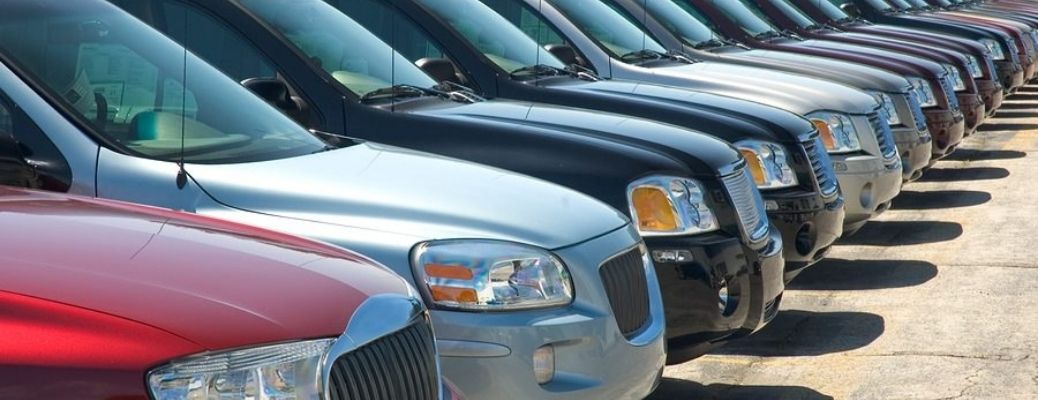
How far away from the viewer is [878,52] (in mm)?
14492

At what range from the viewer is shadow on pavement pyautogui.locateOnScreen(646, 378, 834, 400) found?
7059 mm

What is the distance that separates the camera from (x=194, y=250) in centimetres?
369

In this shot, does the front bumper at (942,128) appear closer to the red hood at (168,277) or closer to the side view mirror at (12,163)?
the side view mirror at (12,163)

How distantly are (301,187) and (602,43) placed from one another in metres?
5.73

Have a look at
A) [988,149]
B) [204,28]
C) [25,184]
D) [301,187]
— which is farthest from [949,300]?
[988,149]

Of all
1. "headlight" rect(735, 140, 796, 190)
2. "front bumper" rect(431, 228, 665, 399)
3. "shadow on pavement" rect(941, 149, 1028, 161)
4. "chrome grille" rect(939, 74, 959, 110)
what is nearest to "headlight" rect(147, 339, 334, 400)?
"front bumper" rect(431, 228, 665, 399)

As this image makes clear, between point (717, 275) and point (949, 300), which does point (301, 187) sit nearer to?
point (717, 275)

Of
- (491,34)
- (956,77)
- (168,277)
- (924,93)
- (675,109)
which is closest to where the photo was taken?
(168,277)

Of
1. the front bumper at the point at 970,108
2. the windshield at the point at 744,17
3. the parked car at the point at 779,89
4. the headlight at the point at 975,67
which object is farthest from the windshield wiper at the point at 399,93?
the headlight at the point at 975,67

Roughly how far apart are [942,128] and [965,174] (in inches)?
82.9

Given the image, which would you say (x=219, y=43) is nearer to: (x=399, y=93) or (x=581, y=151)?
(x=399, y=93)

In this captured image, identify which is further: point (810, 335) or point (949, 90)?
point (949, 90)

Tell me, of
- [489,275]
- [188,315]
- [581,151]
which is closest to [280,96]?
[581,151]

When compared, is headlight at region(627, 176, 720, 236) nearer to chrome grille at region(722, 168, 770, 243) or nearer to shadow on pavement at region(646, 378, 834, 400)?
chrome grille at region(722, 168, 770, 243)
